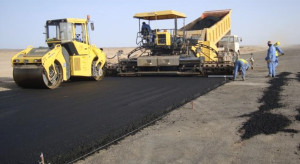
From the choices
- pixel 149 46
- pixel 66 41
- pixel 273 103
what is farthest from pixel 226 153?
pixel 149 46

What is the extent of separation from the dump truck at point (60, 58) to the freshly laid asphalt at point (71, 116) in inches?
19.8

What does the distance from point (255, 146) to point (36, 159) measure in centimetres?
272

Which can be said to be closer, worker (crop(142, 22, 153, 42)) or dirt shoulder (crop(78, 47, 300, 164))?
dirt shoulder (crop(78, 47, 300, 164))

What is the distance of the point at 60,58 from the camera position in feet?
31.7

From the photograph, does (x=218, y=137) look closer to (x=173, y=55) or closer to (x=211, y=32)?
(x=173, y=55)

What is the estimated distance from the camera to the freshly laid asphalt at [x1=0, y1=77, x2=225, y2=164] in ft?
12.8

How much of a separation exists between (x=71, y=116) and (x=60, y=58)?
14.9ft

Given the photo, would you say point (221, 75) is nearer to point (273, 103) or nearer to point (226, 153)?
point (273, 103)

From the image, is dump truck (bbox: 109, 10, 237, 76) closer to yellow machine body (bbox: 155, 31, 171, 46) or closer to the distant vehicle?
yellow machine body (bbox: 155, 31, 171, 46)

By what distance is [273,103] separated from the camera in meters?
6.33

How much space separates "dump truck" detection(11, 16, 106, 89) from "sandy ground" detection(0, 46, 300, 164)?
4913 mm

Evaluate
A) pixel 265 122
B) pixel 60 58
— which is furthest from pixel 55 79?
pixel 265 122

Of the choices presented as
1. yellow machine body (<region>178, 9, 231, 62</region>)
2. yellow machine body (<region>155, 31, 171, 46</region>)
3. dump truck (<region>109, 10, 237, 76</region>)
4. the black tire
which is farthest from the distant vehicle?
the black tire

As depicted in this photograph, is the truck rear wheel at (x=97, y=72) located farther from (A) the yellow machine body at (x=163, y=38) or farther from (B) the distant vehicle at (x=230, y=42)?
(B) the distant vehicle at (x=230, y=42)
